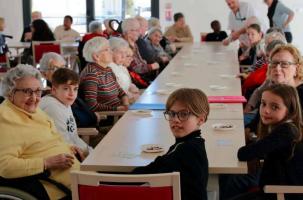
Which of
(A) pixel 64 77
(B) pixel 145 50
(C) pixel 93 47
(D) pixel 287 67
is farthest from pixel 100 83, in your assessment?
(B) pixel 145 50

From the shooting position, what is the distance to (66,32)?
1088cm

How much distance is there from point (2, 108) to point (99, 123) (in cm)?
174

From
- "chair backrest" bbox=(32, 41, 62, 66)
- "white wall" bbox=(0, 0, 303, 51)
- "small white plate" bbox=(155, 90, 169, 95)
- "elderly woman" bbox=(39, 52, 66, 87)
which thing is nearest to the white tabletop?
"elderly woman" bbox=(39, 52, 66, 87)

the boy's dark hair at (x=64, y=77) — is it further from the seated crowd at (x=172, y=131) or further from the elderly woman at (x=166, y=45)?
the elderly woman at (x=166, y=45)

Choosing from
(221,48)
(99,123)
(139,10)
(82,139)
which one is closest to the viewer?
(82,139)

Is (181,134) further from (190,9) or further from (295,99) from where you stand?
(190,9)

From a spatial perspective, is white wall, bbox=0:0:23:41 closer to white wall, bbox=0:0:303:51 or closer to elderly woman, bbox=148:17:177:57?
white wall, bbox=0:0:303:51

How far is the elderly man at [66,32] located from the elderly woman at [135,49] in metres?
4.19

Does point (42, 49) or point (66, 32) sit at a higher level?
point (66, 32)

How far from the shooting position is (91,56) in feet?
14.9

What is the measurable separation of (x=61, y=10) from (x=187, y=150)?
10.9 meters

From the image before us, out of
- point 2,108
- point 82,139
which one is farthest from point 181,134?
point 82,139

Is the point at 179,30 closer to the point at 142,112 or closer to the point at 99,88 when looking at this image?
the point at 99,88

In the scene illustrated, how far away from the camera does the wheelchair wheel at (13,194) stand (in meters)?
2.52
